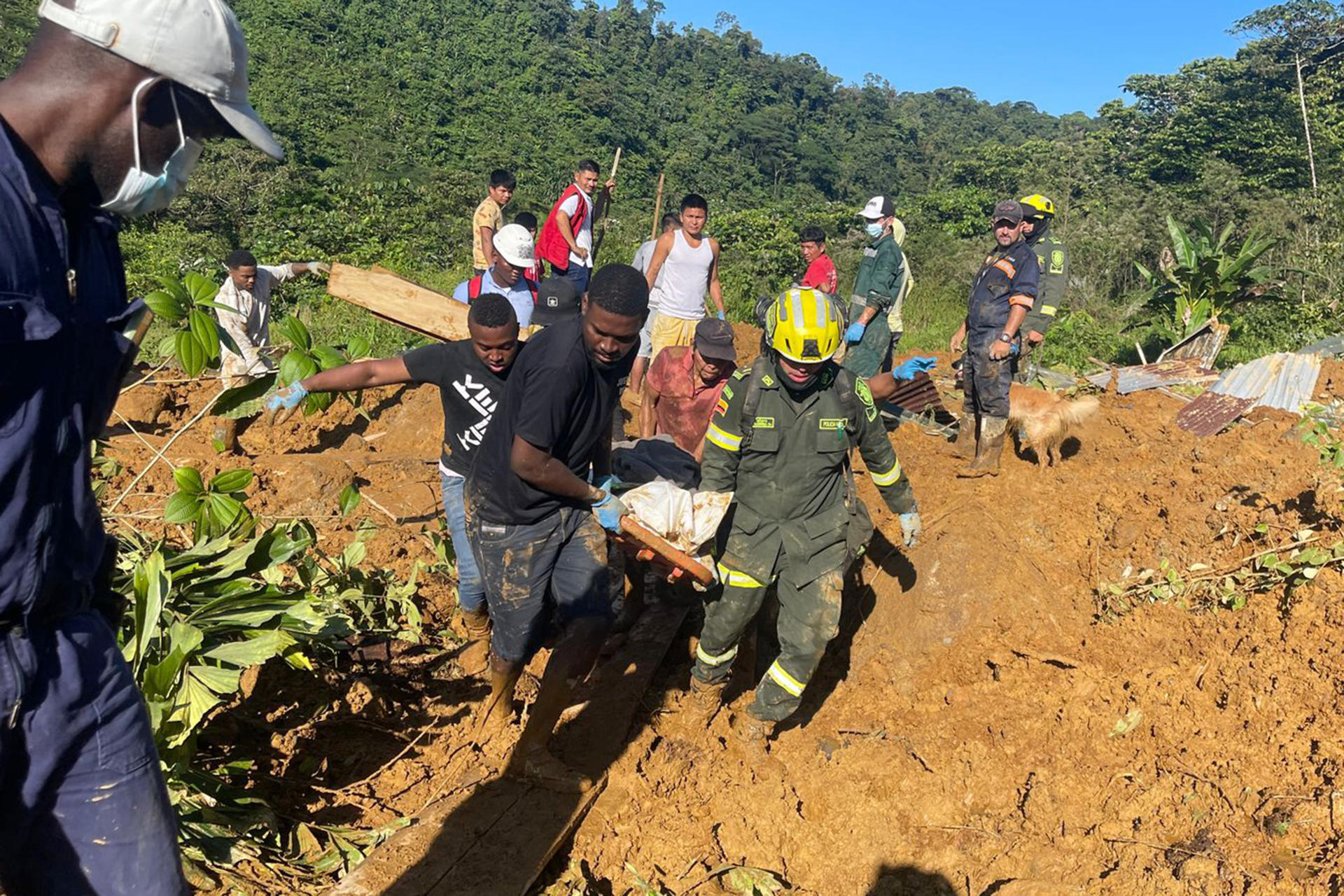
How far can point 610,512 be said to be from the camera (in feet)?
12.5

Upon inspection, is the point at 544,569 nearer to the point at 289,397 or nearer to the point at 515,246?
the point at 289,397

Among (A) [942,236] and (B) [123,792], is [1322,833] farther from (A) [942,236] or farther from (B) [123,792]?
(A) [942,236]

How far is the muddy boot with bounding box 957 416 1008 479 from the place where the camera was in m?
7.14

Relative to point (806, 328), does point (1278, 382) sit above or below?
above

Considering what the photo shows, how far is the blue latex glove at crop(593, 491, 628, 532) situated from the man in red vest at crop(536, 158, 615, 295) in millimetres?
4467

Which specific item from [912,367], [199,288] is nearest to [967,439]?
[912,367]

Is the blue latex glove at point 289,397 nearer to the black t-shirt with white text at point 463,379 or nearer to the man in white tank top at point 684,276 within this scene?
the black t-shirt with white text at point 463,379

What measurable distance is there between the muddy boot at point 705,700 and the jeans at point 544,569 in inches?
32.6

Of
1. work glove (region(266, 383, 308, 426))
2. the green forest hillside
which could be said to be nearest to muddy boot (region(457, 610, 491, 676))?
work glove (region(266, 383, 308, 426))

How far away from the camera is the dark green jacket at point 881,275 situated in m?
8.00

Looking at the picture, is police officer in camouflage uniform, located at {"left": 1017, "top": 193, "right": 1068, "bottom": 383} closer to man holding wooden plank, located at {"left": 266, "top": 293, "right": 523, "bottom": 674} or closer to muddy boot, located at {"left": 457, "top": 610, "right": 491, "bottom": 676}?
man holding wooden plank, located at {"left": 266, "top": 293, "right": 523, "bottom": 674}

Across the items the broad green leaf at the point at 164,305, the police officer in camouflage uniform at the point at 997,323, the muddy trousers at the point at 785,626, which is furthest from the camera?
the police officer in camouflage uniform at the point at 997,323

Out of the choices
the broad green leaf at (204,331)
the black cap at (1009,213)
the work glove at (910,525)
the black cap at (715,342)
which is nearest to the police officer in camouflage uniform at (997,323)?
the black cap at (1009,213)

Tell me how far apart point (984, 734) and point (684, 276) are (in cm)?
430
